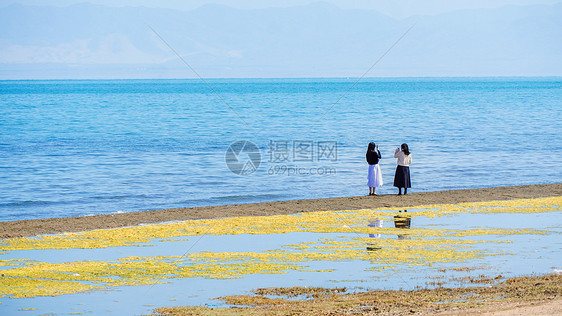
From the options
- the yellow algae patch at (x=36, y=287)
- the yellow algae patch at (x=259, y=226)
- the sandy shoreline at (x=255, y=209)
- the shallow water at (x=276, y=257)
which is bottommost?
the sandy shoreline at (x=255, y=209)

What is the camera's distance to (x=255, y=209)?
2041 cm

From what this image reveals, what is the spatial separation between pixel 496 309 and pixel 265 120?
248ft

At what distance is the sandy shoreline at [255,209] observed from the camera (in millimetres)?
17550

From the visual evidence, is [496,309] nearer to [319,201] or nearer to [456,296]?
[456,296]

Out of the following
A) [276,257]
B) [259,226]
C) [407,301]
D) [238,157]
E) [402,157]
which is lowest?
[238,157]

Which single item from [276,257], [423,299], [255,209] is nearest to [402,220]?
[255,209]

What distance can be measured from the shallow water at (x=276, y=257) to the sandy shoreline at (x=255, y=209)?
1.30 m

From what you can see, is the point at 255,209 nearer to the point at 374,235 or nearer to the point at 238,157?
the point at 374,235

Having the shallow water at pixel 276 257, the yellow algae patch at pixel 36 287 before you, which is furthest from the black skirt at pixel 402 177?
the yellow algae patch at pixel 36 287

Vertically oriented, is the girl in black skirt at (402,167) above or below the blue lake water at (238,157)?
above

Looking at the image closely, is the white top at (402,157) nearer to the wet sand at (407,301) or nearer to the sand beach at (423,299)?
the sand beach at (423,299)

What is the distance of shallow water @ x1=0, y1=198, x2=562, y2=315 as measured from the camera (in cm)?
1105

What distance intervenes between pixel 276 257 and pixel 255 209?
7.05m

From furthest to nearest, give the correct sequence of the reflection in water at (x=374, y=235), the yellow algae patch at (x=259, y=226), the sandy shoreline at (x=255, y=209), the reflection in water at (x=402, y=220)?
1. the sandy shoreline at (x=255, y=209)
2. the reflection in water at (x=402, y=220)
3. the yellow algae patch at (x=259, y=226)
4. the reflection in water at (x=374, y=235)
